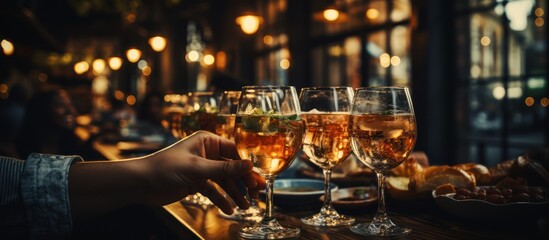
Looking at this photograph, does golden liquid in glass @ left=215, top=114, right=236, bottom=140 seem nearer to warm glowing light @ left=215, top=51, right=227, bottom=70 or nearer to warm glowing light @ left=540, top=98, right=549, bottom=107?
warm glowing light @ left=540, top=98, right=549, bottom=107

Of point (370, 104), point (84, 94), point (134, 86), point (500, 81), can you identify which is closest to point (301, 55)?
point (500, 81)

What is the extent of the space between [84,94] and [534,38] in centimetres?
2311

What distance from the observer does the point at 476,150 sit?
4.83m

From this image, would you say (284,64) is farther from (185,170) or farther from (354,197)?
(185,170)

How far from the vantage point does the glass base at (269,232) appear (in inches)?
42.2

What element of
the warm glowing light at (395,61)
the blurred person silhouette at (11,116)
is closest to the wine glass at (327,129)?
the warm glowing light at (395,61)

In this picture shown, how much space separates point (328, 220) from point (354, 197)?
258mm

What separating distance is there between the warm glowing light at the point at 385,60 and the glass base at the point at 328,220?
4896 mm

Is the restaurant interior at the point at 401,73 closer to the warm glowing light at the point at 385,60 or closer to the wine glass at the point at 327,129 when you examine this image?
the warm glowing light at the point at 385,60

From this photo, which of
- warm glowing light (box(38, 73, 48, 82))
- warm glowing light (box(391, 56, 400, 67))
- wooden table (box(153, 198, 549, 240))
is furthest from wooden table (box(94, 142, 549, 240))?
warm glowing light (box(38, 73, 48, 82))

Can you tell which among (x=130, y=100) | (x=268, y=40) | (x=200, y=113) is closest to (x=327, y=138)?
(x=200, y=113)

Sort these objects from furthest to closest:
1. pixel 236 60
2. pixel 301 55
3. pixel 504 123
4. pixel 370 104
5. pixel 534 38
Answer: pixel 236 60
pixel 301 55
pixel 504 123
pixel 534 38
pixel 370 104

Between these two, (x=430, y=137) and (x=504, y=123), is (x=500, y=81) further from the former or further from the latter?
(x=430, y=137)

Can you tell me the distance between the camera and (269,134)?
1125mm
